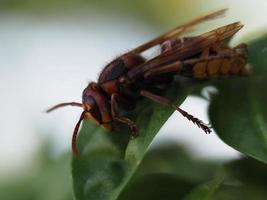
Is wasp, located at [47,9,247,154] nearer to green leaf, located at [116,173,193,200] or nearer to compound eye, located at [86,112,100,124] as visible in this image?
compound eye, located at [86,112,100,124]

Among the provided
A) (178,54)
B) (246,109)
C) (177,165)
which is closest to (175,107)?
(246,109)

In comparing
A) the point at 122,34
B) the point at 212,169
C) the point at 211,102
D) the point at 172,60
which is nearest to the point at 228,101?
the point at 211,102

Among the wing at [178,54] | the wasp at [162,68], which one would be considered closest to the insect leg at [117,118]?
the wasp at [162,68]

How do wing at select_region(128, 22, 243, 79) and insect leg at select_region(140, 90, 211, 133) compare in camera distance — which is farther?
wing at select_region(128, 22, 243, 79)

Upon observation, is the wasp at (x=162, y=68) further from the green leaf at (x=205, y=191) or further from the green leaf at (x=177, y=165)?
the green leaf at (x=205, y=191)

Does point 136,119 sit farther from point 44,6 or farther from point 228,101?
point 44,6

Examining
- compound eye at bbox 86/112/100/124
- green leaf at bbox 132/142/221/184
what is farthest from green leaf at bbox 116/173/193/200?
compound eye at bbox 86/112/100/124

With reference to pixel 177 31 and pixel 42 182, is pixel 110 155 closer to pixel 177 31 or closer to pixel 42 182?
pixel 42 182
